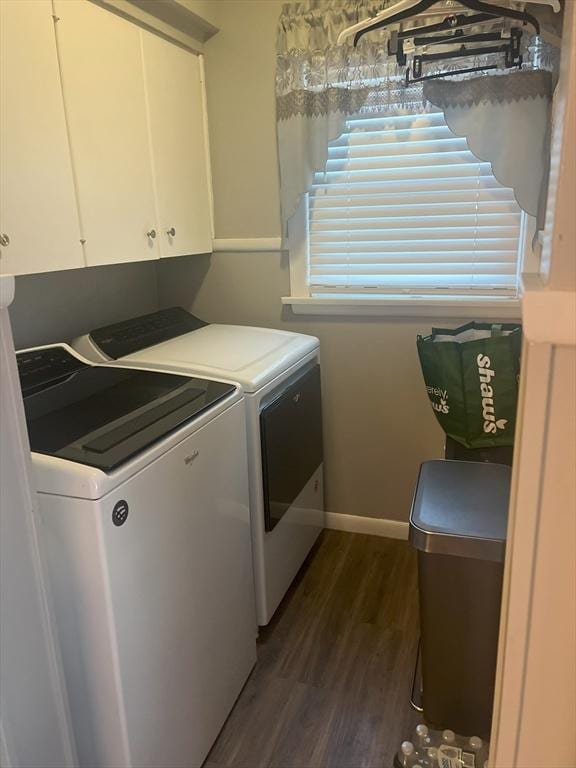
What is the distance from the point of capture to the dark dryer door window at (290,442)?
1.90 meters

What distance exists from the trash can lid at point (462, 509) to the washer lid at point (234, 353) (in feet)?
1.98

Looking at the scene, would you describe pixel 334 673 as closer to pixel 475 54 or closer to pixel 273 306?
pixel 273 306

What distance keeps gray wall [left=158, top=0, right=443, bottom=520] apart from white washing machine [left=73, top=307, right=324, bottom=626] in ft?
0.57

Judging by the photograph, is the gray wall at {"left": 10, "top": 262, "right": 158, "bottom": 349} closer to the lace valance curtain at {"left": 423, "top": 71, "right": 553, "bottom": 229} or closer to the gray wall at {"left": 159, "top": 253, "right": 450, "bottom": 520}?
the gray wall at {"left": 159, "top": 253, "right": 450, "bottom": 520}

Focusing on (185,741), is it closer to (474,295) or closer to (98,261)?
(98,261)

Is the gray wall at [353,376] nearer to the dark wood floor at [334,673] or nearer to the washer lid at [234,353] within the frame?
the washer lid at [234,353]

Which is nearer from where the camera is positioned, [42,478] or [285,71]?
[42,478]

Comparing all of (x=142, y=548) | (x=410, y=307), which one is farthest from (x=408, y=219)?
(x=142, y=548)

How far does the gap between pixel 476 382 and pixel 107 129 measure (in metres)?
1.40

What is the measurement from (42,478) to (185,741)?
86 centimetres

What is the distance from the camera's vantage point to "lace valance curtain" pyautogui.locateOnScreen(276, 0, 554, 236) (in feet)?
6.33

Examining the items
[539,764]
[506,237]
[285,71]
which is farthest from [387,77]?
[539,764]

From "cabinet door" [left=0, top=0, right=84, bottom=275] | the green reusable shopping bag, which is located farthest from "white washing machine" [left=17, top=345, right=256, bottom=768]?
the green reusable shopping bag

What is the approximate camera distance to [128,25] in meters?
1.83
